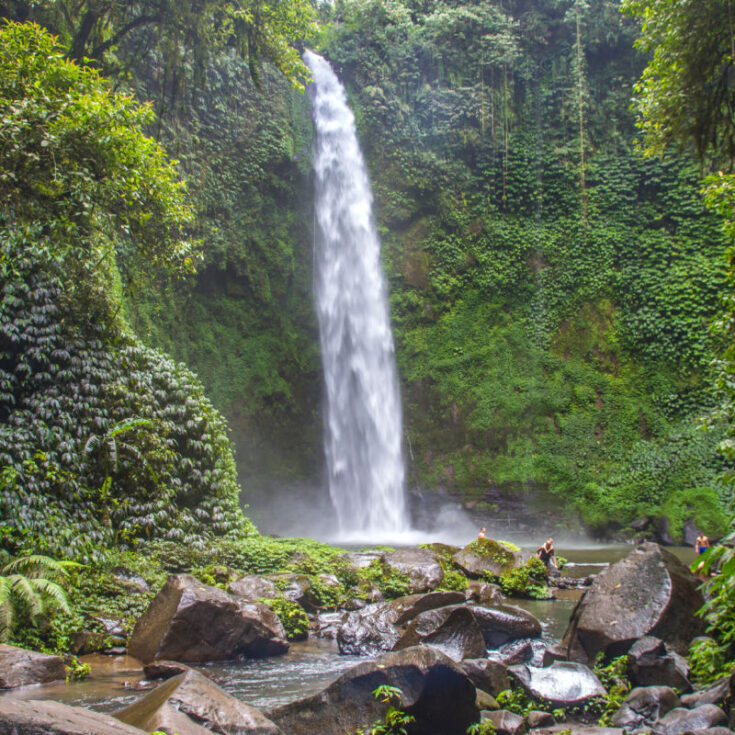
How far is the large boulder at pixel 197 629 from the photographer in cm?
595

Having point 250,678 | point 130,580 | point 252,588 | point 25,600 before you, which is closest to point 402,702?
point 250,678

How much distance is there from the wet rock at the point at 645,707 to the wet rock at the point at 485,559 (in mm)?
5728

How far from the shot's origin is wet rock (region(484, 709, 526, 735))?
433cm

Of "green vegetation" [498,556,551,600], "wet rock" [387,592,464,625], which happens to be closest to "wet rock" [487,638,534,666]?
"wet rock" [387,592,464,625]

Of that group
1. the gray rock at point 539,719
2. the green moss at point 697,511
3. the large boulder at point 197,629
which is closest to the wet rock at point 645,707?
the gray rock at point 539,719

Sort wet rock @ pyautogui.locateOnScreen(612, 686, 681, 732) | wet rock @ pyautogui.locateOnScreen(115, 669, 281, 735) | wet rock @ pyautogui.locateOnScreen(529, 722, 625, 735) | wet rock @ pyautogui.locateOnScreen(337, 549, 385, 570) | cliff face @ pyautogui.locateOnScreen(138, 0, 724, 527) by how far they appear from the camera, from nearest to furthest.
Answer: wet rock @ pyautogui.locateOnScreen(115, 669, 281, 735) < wet rock @ pyautogui.locateOnScreen(529, 722, 625, 735) < wet rock @ pyautogui.locateOnScreen(612, 686, 681, 732) < wet rock @ pyautogui.locateOnScreen(337, 549, 385, 570) < cliff face @ pyautogui.locateOnScreen(138, 0, 724, 527)

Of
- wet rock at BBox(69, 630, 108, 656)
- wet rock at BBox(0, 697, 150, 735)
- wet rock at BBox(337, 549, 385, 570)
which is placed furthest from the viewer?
wet rock at BBox(337, 549, 385, 570)

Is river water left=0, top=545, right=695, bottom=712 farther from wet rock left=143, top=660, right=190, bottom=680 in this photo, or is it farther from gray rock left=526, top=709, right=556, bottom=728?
gray rock left=526, top=709, right=556, bottom=728

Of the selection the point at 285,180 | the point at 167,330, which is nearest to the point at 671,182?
the point at 285,180

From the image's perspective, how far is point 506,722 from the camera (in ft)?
14.6

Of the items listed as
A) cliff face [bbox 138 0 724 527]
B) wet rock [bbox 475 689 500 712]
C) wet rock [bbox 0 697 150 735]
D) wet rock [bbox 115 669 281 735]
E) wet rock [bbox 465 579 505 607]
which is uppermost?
cliff face [bbox 138 0 724 527]

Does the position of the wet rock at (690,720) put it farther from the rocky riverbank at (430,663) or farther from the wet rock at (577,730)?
the wet rock at (577,730)

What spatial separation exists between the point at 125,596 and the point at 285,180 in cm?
1523

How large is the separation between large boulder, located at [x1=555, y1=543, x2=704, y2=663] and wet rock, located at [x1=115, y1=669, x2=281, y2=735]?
11.8ft
